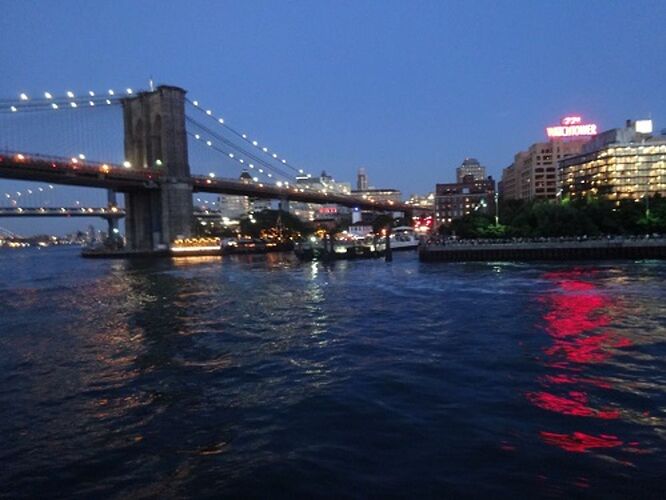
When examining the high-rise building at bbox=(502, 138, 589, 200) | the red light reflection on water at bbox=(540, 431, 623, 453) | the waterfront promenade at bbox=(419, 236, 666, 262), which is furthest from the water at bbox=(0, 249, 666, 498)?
the high-rise building at bbox=(502, 138, 589, 200)

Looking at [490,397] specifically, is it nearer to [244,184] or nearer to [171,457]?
[171,457]

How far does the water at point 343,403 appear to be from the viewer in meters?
6.88

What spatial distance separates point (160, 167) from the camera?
81.9 m

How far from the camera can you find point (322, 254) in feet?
199

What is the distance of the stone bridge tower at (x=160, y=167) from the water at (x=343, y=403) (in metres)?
60.7

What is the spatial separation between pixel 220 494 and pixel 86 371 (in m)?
7.47

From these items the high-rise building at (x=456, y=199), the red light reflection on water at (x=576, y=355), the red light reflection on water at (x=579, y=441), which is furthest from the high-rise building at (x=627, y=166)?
the red light reflection on water at (x=579, y=441)

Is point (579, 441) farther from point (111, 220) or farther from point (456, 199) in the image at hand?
point (456, 199)

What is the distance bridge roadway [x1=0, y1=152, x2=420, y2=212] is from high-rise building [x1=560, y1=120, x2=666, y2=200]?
44185 mm

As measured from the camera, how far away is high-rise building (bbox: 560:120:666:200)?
94312mm

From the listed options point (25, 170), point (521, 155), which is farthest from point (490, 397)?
point (521, 155)

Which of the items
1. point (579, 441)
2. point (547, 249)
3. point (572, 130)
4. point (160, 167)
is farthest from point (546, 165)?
point (579, 441)

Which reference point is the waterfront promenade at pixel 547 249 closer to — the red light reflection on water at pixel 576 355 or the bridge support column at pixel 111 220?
the red light reflection on water at pixel 576 355

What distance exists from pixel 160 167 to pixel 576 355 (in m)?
76.3
